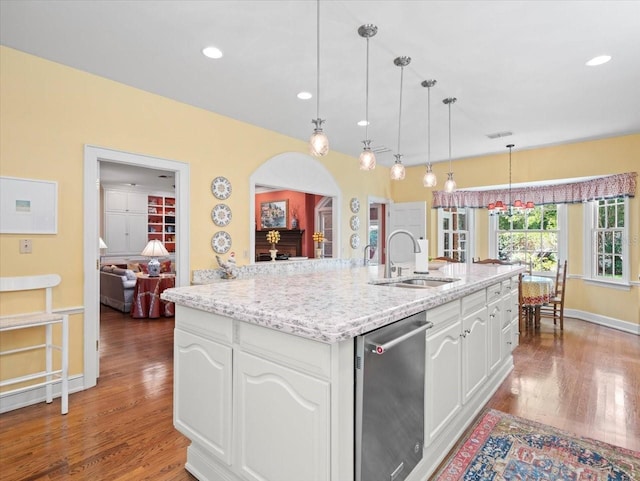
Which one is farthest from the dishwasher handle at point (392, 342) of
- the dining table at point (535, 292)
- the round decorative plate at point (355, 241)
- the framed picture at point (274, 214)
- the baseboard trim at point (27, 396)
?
the framed picture at point (274, 214)

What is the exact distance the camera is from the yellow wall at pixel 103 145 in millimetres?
2658

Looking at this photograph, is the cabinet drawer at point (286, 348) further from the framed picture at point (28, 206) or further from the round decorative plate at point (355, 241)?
the round decorative plate at point (355, 241)

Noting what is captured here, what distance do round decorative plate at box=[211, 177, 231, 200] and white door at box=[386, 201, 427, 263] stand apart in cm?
357

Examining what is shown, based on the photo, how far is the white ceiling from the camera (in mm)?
2176

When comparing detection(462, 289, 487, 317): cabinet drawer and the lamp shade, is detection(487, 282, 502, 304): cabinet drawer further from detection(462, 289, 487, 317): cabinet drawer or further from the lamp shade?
the lamp shade

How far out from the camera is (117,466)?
6.38 feet

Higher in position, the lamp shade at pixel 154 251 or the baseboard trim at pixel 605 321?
the lamp shade at pixel 154 251

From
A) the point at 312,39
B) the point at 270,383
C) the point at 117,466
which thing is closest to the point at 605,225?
the point at 312,39

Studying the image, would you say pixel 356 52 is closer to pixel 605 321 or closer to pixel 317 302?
pixel 317 302

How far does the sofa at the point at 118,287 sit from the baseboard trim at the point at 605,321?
7.29 metres

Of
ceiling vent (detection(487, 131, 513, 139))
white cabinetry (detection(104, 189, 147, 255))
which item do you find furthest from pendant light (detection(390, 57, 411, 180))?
white cabinetry (detection(104, 189, 147, 255))

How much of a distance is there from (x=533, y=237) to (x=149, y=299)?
21.8 ft

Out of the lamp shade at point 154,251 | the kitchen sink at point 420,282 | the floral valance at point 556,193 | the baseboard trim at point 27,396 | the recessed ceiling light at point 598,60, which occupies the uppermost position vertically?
the recessed ceiling light at point 598,60

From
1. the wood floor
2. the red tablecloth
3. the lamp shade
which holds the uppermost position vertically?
the lamp shade
